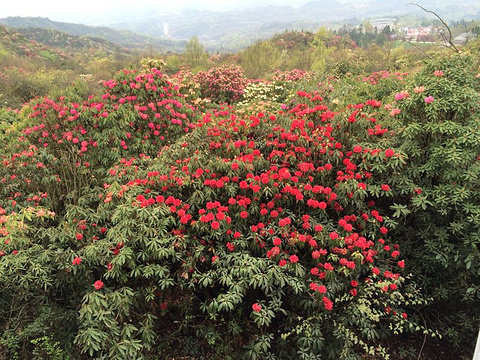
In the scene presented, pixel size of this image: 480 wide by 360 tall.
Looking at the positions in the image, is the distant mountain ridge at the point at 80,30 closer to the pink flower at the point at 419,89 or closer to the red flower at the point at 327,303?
the pink flower at the point at 419,89

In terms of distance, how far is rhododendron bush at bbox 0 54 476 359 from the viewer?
2668mm

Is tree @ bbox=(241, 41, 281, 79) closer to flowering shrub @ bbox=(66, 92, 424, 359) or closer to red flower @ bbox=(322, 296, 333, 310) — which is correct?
flowering shrub @ bbox=(66, 92, 424, 359)

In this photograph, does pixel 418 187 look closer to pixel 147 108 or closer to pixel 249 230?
pixel 249 230

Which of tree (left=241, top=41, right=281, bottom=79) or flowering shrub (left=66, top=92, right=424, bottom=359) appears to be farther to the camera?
tree (left=241, top=41, right=281, bottom=79)

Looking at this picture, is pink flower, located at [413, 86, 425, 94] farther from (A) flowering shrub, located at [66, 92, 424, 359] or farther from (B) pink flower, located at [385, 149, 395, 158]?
(B) pink flower, located at [385, 149, 395, 158]

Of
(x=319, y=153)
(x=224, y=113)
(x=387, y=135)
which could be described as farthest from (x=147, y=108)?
(x=387, y=135)

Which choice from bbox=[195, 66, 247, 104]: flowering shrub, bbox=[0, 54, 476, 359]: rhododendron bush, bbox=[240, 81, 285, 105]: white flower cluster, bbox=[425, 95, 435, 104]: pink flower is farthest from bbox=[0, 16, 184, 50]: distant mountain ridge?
bbox=[425, 95, 435, 104]: pink flower

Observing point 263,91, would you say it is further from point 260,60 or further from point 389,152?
point 260,60

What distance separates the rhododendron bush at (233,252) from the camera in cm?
267

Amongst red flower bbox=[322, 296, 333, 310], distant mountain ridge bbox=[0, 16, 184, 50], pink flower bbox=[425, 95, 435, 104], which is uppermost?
distant mountain ridge bbox=[0, 16, 184, 50]

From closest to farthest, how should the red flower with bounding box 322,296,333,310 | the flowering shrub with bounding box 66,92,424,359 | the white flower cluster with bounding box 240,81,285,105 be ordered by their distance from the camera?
the red flower with bounding box 322,296,333,310, the flowering shrub with bounding box 66,92,424,359, the white flower cluster with bounding box 240,81,285,105

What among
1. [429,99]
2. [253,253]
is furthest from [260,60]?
[253,253]

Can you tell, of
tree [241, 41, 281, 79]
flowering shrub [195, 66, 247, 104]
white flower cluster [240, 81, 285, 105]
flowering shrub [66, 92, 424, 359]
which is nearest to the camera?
flowering shrub [66, 92, 424, 359]

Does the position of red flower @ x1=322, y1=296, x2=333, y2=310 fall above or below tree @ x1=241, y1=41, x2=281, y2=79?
below
